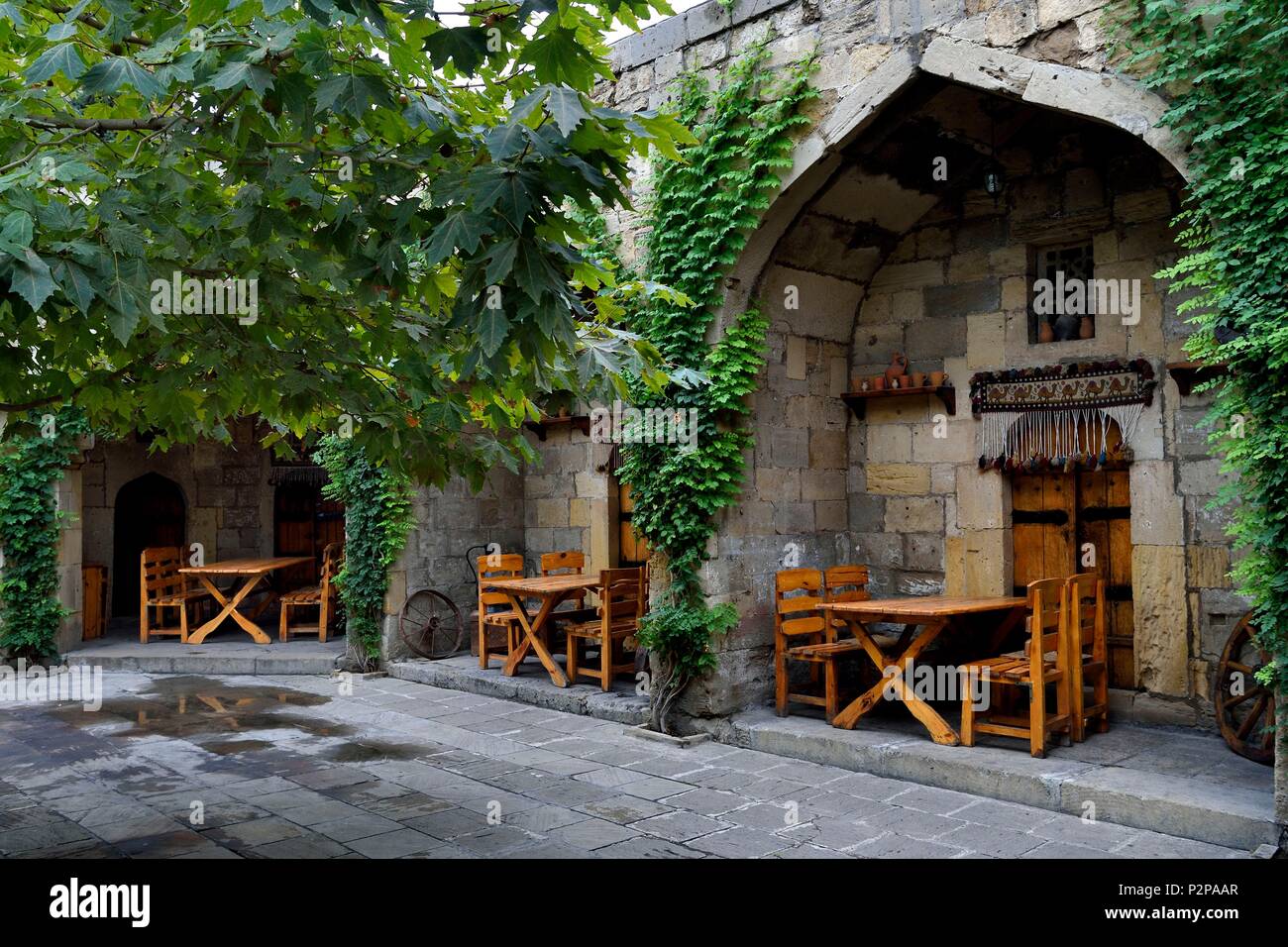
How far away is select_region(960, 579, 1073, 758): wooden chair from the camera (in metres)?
5.16

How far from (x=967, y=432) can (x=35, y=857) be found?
18.0 ft

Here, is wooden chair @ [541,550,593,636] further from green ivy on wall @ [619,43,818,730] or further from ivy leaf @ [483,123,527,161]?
ivy leaf @ [483,123,527,161]

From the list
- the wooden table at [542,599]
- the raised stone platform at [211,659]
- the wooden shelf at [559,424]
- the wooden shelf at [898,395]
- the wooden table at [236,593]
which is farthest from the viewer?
the wooden table at [236,593]

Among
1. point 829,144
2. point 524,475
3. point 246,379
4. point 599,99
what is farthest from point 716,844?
point 524,475

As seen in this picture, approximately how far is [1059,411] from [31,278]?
5.51 metres

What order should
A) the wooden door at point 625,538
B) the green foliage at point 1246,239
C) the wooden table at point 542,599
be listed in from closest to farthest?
the green foliage at point 1246,239 < the wooden table at point 542,599 < the wooden door at point 625,538

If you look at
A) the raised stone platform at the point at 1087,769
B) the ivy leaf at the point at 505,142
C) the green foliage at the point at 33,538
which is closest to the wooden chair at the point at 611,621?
the raised stone platform at the point at 1087,769

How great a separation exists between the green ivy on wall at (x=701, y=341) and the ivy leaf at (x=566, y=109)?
3.66m

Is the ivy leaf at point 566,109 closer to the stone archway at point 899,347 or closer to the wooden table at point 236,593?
the stone archway at point 899,347

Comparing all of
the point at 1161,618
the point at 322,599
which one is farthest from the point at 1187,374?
the point at 322,599

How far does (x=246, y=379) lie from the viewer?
356 centimetres

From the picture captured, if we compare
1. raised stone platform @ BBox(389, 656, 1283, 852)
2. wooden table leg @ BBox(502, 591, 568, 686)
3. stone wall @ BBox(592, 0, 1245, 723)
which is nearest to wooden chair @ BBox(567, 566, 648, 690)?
wooden table leg @ BBox(502, 591, 568, 686)

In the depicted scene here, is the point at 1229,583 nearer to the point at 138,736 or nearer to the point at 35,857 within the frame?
the point at 35,857

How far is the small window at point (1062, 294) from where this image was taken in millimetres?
6309
